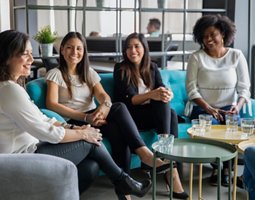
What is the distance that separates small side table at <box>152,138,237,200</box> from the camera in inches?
80.7

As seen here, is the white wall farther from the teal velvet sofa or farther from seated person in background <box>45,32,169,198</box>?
seated person in background <box>45,32,169,198</box>

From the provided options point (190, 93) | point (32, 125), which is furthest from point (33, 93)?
point (190, 93)

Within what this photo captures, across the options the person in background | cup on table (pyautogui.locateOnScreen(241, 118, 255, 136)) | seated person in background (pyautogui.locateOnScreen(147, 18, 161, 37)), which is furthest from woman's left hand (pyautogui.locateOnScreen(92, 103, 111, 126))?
seated person in background (pyautogui.locateOnScreen(147, 18, 161, 37))

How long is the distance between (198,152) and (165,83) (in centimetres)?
162

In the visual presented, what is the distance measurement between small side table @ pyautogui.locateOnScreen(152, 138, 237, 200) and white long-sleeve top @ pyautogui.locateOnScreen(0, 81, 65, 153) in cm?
59

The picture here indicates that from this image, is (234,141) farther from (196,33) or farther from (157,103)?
(196,33)

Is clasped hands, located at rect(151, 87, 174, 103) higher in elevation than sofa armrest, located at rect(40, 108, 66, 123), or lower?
higher

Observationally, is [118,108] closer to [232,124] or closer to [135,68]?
[135,68]

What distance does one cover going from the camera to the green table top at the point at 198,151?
205 centimetres

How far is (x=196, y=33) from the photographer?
3.62m

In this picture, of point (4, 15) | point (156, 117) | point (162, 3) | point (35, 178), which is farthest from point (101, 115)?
point (4, 15)

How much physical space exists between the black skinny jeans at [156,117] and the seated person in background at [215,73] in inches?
15.3

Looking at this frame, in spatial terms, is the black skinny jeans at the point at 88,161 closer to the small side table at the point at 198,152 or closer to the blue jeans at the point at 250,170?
the small side table at the point at 198,152

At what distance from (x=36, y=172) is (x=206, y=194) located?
1.63 m
